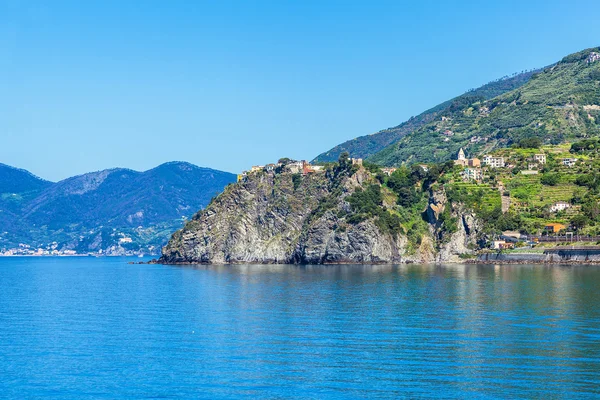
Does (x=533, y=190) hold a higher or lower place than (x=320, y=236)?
higher

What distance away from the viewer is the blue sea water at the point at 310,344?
43.9m

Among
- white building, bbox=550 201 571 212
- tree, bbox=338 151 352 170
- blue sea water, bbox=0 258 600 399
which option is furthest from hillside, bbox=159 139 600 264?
blue sea water, bbox=0 258 600 399

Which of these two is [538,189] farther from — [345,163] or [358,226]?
[345,163]

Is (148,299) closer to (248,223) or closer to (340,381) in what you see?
(340,381)

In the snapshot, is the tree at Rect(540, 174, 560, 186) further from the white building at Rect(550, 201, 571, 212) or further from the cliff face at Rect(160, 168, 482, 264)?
the cliff face at Rect(160, 168, 482, 264)

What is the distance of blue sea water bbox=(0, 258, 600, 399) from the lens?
43.9m

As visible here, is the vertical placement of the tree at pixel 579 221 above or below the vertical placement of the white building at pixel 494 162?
below

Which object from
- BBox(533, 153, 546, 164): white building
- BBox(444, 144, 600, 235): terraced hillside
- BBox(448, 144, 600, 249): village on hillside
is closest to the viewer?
BBox(448, 144, 600, 249): village on hillside

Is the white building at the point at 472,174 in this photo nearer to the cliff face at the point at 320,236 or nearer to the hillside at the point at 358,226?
the hillside at the point at 358,226

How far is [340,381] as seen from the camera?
4506 cm

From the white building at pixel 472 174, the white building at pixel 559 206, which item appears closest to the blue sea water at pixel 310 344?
the white building at pixel 559 206

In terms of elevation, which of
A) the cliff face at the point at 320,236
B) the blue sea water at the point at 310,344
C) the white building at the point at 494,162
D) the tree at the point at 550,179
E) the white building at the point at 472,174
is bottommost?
the blue sea water at the point at 310,344

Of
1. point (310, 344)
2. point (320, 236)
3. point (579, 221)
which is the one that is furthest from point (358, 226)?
point (310, 344)

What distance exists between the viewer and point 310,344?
5528 centimetres
